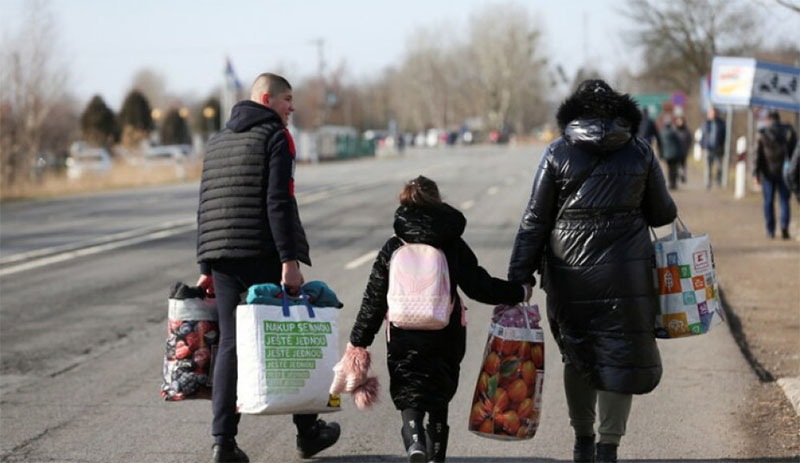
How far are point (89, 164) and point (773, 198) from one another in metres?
32.5

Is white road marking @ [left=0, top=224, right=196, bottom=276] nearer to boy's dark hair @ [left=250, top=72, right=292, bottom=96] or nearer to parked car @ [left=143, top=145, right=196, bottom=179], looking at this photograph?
boy's dark hair @ [left=250, top=72, right=292, bottom=96]

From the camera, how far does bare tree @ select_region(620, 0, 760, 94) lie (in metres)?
51.8

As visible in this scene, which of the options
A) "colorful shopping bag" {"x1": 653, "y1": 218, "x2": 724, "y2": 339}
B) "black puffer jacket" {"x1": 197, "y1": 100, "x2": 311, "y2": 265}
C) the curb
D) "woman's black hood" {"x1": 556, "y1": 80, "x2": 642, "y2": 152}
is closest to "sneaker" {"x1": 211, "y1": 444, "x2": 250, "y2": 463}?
"black puffer jacket" {"x1": 197, "y1": 100, "x2": 311, "y2": 265}

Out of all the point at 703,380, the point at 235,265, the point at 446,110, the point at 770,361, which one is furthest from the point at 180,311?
the point at 446,110

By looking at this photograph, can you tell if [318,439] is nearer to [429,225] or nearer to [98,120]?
[429,225]

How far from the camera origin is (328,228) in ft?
73.2

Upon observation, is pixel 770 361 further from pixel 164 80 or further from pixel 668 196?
pixel 164 80

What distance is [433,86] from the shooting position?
14350 cm

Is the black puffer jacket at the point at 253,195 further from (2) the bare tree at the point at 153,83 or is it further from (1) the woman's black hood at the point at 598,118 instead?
(2) the bare tree at the point at 153,83

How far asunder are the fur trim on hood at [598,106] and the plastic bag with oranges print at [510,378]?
2.88ft

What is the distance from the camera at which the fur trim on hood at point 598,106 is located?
5.72m

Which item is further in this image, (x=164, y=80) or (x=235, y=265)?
(x=164, y=80)

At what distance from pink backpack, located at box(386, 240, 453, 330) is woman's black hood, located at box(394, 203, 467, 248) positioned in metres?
0.04

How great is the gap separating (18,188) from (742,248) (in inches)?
967
